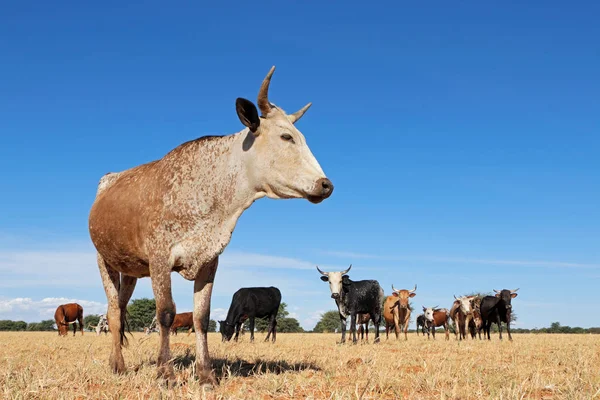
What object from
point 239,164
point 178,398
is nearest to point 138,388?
point 178,398

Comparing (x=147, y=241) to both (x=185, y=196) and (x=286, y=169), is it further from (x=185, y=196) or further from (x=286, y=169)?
(x=286, y=169)

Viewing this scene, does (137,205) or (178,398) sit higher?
(137,205)

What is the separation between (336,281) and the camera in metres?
19.8

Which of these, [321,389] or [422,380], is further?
[422,380]

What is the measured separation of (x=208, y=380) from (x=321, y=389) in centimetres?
122

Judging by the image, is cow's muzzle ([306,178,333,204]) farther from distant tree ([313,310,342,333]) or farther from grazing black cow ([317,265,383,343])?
distant tree ([313,310,342,333])

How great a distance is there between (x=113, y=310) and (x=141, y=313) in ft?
226

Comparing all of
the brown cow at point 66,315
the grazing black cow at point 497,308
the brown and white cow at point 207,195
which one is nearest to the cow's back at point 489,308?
the grazing black cow at point 497,308

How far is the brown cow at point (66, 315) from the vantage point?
3003 cm

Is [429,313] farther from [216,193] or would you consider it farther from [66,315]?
[216,193]

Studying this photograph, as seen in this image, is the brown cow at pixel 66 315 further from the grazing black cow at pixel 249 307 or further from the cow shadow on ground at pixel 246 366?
the cow shadow on ground at pixel 246 366

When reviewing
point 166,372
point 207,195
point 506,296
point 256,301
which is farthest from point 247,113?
point 506,296

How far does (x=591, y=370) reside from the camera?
7441 mm

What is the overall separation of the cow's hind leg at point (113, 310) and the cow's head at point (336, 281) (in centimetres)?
1261
